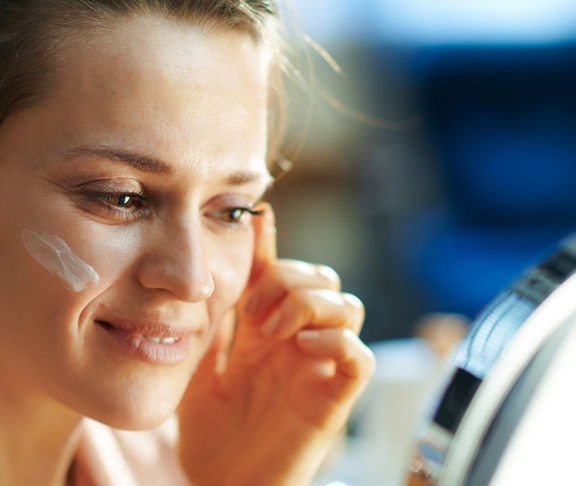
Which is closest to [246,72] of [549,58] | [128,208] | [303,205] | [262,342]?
[128,208]

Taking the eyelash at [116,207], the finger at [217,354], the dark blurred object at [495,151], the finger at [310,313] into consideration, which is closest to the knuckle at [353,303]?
the finger at [310,313]

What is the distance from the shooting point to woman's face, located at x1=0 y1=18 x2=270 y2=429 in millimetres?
490

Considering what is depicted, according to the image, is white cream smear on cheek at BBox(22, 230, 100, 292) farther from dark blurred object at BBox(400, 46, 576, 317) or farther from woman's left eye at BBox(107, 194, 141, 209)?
dark blurred object at BBox(400, 46, 576, 317)

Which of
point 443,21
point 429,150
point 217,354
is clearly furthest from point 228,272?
point 443,21

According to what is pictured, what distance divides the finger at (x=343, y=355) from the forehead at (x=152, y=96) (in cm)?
28

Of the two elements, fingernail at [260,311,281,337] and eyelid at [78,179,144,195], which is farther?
fingernail at [260,311,281,337]

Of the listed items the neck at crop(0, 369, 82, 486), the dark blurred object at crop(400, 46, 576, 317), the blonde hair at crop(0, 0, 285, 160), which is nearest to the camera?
the blonde hair at crop(0, 0, 285, 160)

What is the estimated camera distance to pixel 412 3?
3.35m

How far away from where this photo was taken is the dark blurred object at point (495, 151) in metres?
3.28

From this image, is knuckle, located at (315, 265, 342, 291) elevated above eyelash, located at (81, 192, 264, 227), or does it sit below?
below

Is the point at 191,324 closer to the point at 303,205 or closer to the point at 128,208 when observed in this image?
the point at 128,208

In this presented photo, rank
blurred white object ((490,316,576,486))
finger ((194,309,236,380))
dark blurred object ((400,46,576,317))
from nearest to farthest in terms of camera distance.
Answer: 1. blurred white object ((490,316,576,486))
2. finger ((194,309,236,380))
3. dark blurred object ((400,46,576,317))

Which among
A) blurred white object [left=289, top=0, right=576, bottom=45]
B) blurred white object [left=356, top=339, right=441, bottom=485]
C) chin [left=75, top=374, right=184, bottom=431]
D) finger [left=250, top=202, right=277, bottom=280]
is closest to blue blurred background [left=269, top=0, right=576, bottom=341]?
blurred white object [left=289, top=0, right=576, bottom=45]

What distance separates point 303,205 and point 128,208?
112 inches
